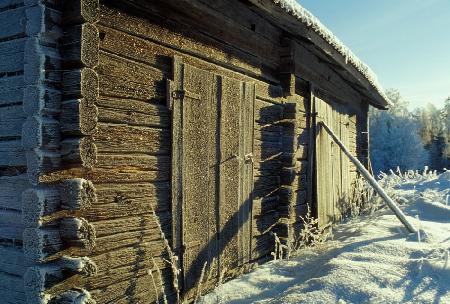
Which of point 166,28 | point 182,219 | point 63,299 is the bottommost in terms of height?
point 63,299

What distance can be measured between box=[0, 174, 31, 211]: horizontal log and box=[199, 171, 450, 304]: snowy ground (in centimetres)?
166

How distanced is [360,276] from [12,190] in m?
2.72

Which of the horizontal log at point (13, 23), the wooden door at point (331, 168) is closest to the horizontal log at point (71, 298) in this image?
the horizontal log at point (13, 23)

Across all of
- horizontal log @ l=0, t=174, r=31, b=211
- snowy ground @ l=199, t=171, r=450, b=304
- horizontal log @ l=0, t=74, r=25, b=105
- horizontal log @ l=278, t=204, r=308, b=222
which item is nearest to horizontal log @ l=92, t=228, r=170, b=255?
horizontal log @ l=0, t=174, r=31, b=211

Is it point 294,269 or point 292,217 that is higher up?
point 292,217

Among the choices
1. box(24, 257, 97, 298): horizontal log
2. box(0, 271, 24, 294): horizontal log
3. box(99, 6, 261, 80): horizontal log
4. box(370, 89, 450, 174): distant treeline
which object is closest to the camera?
box(24, 257, 97, 298): horizontal log

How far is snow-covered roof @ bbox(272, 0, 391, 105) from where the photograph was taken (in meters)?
4.37

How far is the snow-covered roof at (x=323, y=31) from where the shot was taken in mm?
4367

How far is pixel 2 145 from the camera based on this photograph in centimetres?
282

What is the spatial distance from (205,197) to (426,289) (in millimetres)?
1981

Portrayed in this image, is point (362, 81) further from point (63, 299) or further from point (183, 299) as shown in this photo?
point (63, 299)

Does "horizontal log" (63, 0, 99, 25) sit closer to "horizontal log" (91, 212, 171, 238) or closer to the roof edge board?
"horizontal log" (91, 212, 171, 238)

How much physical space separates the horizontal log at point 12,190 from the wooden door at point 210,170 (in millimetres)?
1172

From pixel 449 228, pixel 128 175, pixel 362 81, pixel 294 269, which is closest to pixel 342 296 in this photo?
pixel 294 269
